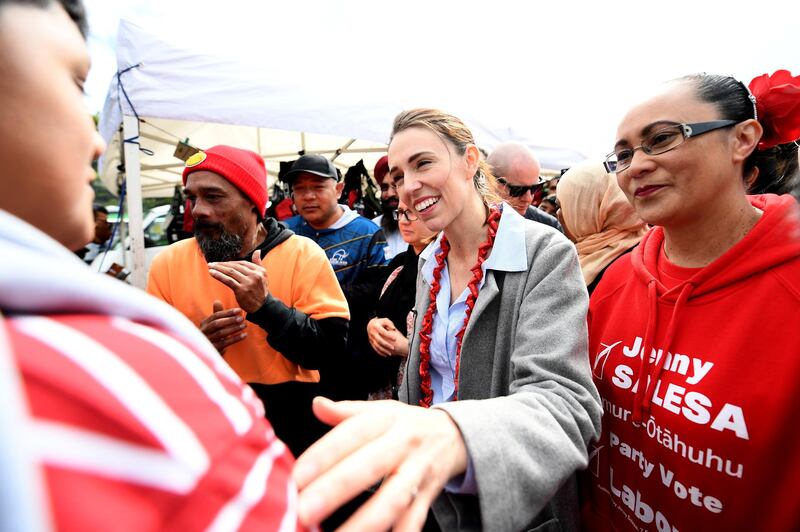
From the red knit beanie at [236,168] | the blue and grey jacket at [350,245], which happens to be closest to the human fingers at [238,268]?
the red knit beanie at [236,168]

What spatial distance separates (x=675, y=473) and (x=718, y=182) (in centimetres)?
88

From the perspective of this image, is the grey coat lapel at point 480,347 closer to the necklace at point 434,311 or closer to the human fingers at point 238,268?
the necklace at point 434,311

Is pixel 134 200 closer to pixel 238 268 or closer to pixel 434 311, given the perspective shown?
pixel 238 268

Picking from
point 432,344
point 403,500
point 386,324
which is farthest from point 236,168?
point 403,500

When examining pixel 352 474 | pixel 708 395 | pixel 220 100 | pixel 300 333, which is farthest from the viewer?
pixel 220 100

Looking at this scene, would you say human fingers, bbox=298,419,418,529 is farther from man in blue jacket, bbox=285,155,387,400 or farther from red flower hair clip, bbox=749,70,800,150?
man in blue jacket, bbox=285,155,387,400

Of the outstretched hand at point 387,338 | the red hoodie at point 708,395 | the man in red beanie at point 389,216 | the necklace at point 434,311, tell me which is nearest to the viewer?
the red hoodie at point 708,395

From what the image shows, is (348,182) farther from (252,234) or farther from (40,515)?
(40,515)

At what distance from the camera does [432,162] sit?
184cm

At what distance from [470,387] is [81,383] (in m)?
1.23

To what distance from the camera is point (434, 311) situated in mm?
1703

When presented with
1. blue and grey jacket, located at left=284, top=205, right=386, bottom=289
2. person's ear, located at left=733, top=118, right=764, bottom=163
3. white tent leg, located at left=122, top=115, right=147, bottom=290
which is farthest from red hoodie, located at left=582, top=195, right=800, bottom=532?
white tent leg, located at left=122, top=115, right=147, bottom=290

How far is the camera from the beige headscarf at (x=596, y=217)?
2318 millimetres

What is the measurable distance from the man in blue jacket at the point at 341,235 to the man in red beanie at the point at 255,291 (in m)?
0.79
